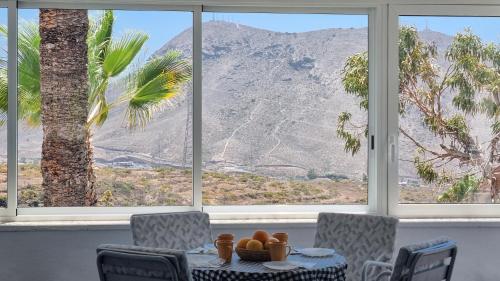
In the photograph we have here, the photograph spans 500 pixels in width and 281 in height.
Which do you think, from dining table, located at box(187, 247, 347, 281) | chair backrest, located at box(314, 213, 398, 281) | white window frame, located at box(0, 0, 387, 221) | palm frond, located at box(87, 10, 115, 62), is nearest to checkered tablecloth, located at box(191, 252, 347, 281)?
dining table, located at box(187, 247, 347, 281)

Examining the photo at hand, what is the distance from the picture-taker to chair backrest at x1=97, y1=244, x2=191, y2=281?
2.73m

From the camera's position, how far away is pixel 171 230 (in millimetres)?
4188

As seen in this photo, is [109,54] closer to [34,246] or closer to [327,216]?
[34,246]

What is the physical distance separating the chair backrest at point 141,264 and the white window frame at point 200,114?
1.99m

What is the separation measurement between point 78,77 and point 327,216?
2.02 m

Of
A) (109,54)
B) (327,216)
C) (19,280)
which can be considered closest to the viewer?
(327,216)

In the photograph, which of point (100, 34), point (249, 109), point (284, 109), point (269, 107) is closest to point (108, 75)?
point (100, 34)

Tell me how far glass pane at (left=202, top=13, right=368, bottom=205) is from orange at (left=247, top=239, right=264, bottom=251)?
166cm

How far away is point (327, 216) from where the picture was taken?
14.1ft

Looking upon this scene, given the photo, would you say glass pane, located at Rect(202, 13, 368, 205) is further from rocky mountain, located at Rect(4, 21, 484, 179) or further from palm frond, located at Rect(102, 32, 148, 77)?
palm frond, located at Rect(102, 32, 148, 77)

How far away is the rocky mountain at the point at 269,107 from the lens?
16.5ft

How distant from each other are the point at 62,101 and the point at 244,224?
5.08 feet

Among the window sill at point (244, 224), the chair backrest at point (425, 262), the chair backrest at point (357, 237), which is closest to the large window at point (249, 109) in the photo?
the window sill at point (244, 224)

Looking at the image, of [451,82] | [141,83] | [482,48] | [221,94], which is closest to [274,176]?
[221,94]
